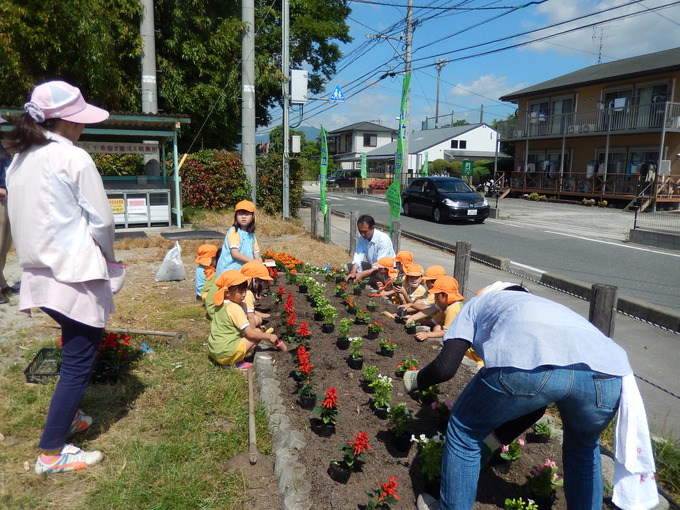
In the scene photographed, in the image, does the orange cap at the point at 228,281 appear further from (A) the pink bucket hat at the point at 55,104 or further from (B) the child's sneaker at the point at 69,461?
(A) the pink bucket hat at the point at 55,104

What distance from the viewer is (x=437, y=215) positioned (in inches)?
692

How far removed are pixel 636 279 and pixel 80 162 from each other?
9.28 m

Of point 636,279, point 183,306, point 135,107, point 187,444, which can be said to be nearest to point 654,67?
point 636,279

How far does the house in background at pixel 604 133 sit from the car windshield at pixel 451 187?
909 cm

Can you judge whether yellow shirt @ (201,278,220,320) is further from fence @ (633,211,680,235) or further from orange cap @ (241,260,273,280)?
fence @ (633,211,680,235)

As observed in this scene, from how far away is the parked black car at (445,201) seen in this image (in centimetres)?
1692

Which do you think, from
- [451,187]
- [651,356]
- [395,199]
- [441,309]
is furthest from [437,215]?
[441,309]

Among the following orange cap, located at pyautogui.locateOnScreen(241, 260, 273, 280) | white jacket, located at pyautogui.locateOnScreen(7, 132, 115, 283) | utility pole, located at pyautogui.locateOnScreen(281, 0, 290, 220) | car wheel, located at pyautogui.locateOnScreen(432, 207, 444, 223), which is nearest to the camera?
white jacket, located at pyautogui.locateOnScreen(7, 132, 115, 283)

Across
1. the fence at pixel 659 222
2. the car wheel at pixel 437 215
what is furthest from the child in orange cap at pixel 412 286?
the car wheel at pixel 437 215

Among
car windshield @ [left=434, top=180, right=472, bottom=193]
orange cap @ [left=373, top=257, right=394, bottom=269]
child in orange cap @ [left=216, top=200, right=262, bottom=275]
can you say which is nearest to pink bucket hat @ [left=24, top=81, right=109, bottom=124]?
child in orange cap @ [left=216, top=200, right=262, bottom=275]

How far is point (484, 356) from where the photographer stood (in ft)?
7.02

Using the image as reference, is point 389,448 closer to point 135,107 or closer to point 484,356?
point 484,356

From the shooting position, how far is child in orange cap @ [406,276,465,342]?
145 inches

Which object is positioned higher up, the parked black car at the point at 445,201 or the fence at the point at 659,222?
the parked black car at the point at 445,201
